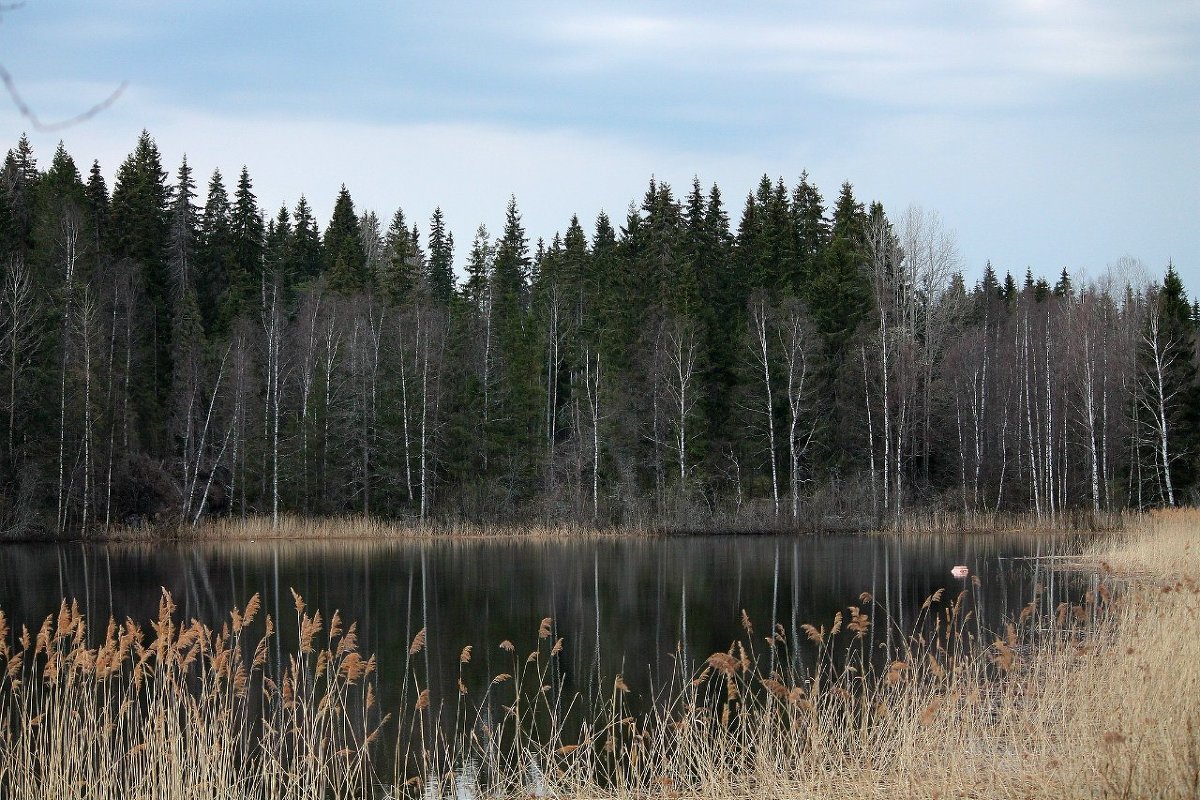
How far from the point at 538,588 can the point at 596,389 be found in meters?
28.1

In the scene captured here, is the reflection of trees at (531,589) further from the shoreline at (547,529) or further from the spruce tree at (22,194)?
the spruce tree at (22,194)

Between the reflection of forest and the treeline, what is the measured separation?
741cm

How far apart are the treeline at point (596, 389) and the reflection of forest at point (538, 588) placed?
7.41 m

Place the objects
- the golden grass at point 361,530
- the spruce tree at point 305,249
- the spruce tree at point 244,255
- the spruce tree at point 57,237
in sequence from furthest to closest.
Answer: the spruce tree at point 305,249 < the spruce tree at point 244,255 < the spruce tree at point 57,237 < the golden grass at point 361,530

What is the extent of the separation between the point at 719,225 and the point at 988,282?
2973 cm

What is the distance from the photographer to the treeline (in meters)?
47.0

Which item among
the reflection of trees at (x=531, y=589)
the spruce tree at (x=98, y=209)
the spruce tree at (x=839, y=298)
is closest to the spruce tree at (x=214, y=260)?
the spruce tree at (x=98, y=209)

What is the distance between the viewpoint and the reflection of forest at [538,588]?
19.0 m

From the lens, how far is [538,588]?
91.3 feet

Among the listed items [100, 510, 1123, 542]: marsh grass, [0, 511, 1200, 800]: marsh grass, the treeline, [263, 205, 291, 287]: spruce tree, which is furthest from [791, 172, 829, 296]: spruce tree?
[0, 511, 1200, 800]: marsh grass

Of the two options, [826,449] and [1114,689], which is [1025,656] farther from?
[826,449]

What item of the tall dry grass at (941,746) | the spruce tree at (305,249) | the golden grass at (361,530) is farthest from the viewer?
the spruce tree at (305,249)

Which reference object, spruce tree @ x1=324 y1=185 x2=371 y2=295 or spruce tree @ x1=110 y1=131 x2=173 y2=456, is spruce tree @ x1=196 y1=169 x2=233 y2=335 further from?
spruce tree @ x1=324 y1=185 x2=371 y2=295

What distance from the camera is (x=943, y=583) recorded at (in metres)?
27.2
